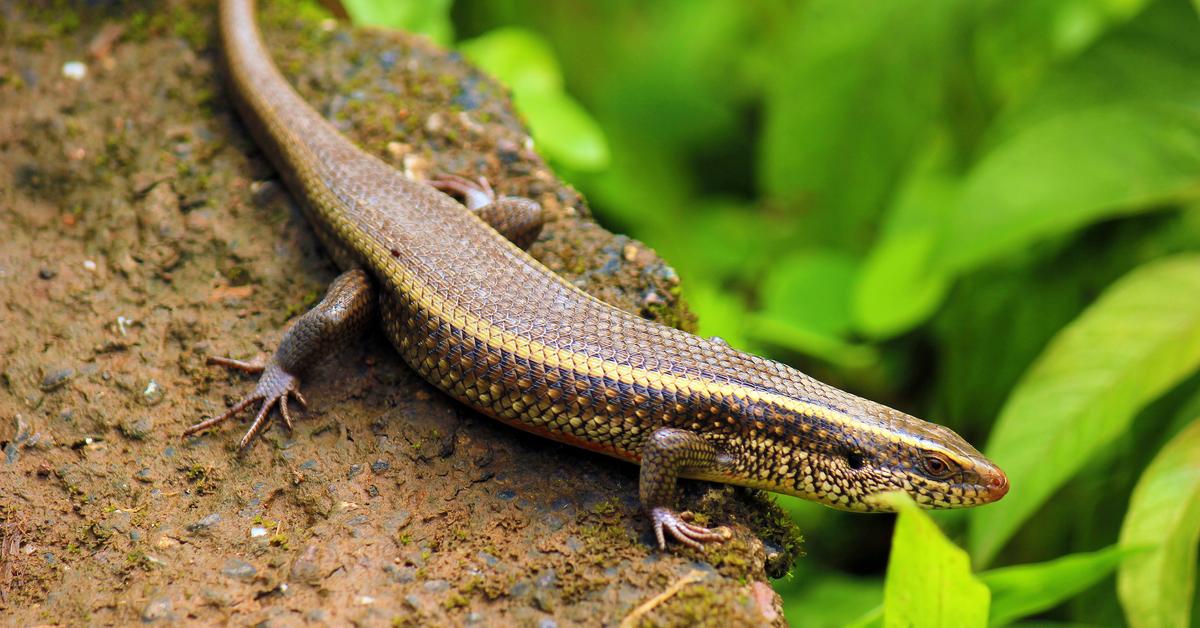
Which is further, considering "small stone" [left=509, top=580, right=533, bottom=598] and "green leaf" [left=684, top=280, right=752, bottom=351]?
"green leaf" [left=684, top=280, right=752, bottom=351]

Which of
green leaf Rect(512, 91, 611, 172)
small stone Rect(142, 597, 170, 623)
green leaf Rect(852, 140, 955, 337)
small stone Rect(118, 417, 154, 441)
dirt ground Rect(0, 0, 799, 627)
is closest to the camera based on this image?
small stone Rect(142, 597, 170, 623)

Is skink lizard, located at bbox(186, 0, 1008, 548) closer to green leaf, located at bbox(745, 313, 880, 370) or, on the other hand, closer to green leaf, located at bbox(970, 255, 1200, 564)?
green leaf, located at bbox(970, 255, 1200, 564)

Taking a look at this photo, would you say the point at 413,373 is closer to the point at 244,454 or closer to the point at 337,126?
the point at 244,454

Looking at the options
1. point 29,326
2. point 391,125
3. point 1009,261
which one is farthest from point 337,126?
point 1009,261

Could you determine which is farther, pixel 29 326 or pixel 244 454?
pixel 29 326

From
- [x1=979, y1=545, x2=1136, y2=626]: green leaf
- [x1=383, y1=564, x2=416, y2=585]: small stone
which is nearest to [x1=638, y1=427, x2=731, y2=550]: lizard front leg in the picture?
[x1=383, y1=564, x2=416, y2=585]: small stone

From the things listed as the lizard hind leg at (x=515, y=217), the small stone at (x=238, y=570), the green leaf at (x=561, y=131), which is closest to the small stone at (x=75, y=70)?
the green leaf at (x=561, y=131)
